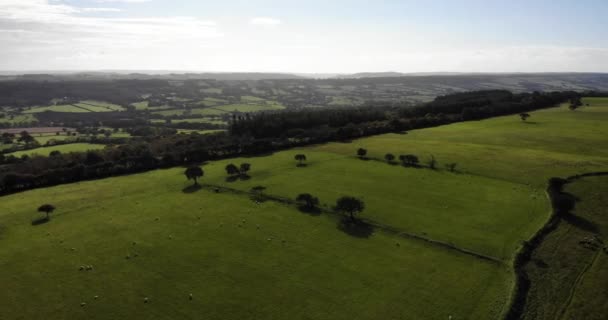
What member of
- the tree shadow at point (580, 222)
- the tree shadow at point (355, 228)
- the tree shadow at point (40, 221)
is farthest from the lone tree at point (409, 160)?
the tree shadow at point (40, 221)

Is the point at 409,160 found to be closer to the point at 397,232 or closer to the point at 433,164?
the point at 433,164

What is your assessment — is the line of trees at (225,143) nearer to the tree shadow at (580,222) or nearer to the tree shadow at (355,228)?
the tree shadow at (355,228)

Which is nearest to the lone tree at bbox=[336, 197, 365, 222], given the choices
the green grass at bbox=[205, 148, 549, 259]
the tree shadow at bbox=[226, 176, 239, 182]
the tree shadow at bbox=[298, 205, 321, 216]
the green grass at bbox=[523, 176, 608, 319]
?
the green grass at bbox=[205, 148, 549, 259]

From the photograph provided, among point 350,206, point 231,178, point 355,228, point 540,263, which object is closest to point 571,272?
point 540,263

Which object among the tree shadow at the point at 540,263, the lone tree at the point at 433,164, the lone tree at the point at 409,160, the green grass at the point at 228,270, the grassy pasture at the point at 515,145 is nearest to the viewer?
the green grass at the point at 228,270

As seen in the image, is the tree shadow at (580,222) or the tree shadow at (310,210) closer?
the tree shadow at (580,222)

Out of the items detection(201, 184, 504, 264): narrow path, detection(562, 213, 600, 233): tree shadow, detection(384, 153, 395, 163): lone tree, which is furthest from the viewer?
detection(384, 153, 395, 163): lone tree

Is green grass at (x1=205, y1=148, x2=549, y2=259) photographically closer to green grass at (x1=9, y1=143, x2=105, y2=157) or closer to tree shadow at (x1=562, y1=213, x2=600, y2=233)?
tree shadow at (x1=562, y1=213, x2=600, y2=233)

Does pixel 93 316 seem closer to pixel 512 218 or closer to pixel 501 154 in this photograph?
pixel 512 218
